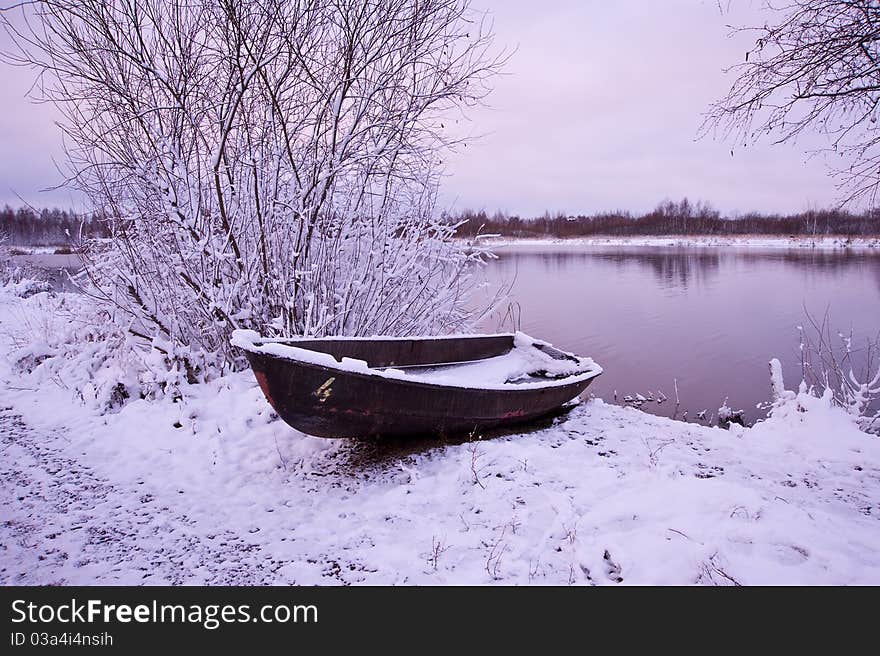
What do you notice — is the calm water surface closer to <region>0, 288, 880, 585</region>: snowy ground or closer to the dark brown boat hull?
<region>0, 288, 880, 585</region>: snowy ground

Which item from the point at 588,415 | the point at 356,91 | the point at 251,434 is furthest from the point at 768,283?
the point at 251,434

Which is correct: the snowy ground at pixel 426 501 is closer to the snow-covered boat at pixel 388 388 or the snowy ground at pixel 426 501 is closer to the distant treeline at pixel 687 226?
the snow-covered boat at pixel 388 388

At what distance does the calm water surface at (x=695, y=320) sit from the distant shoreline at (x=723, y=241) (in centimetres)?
1007

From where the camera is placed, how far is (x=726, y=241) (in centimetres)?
5209

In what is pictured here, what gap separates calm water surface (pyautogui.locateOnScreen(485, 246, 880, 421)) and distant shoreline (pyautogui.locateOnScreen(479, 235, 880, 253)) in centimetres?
1007

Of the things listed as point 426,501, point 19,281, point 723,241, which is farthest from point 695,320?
point 723,241

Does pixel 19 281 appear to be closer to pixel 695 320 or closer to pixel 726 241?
pixel 695 320

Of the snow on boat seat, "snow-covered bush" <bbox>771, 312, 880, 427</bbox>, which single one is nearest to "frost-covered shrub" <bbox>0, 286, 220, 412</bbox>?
the snow on boat seat

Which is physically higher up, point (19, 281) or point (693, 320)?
point (19, 281)

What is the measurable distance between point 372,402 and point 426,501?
74 cm

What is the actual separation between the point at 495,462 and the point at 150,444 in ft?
9.14

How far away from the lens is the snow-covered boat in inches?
126

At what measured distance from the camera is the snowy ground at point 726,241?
135 ft
